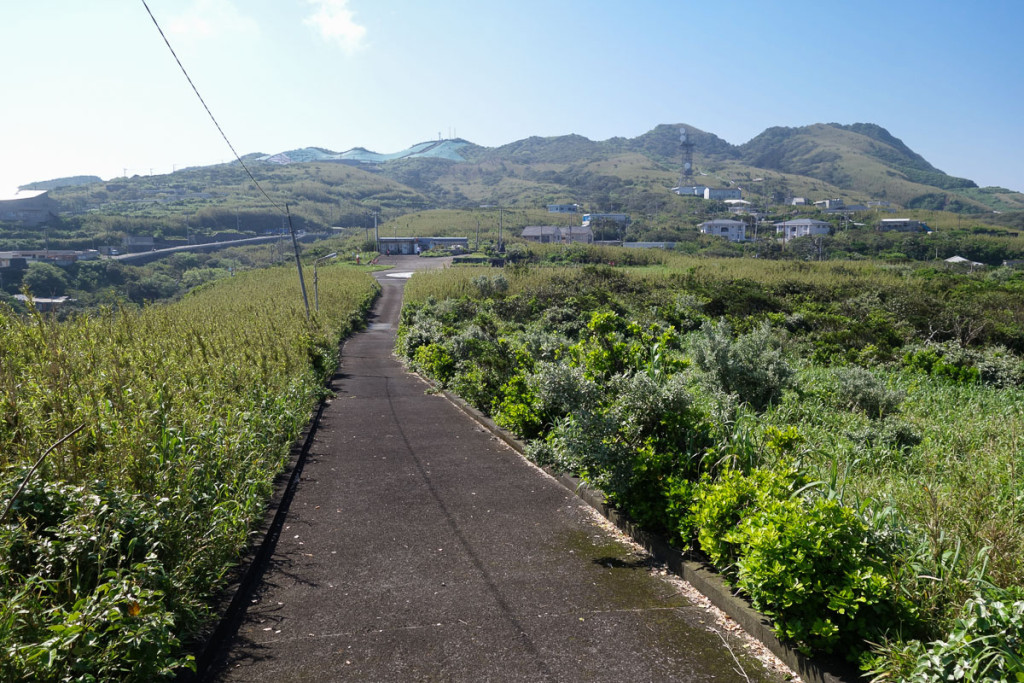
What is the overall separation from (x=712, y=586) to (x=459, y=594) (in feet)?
5.46

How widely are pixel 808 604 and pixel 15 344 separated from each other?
23.7 feet

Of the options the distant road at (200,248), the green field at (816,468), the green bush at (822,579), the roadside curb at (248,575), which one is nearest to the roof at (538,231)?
the distant road at (200,248)

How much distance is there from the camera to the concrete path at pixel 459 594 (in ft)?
11.2

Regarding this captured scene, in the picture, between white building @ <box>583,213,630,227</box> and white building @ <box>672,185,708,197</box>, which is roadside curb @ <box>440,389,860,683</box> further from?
white building @ <box>672,185,708,197</box>

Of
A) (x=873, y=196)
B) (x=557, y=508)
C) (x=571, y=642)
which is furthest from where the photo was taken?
(x=873, y=196)

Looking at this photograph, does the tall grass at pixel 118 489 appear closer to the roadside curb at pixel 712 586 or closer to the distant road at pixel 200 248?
the roadside curb at pixel 712 586

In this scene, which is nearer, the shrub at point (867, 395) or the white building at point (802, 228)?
the shrub at point (867, 395)

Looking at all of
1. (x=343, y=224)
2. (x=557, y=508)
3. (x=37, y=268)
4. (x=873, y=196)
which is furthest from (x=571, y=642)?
(x=873, y=196)

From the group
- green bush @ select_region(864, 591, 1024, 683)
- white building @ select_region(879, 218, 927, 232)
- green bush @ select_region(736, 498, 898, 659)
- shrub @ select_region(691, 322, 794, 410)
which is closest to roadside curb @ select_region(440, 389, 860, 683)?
green bush @ select_region(736, 498, 898, 659)

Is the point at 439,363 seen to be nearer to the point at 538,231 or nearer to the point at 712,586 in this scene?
the point at 712,586

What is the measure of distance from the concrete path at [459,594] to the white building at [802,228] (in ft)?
298

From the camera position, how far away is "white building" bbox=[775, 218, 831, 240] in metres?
91.6

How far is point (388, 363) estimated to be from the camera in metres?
19.9

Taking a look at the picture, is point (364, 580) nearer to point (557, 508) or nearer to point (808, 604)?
point (557, 508)
